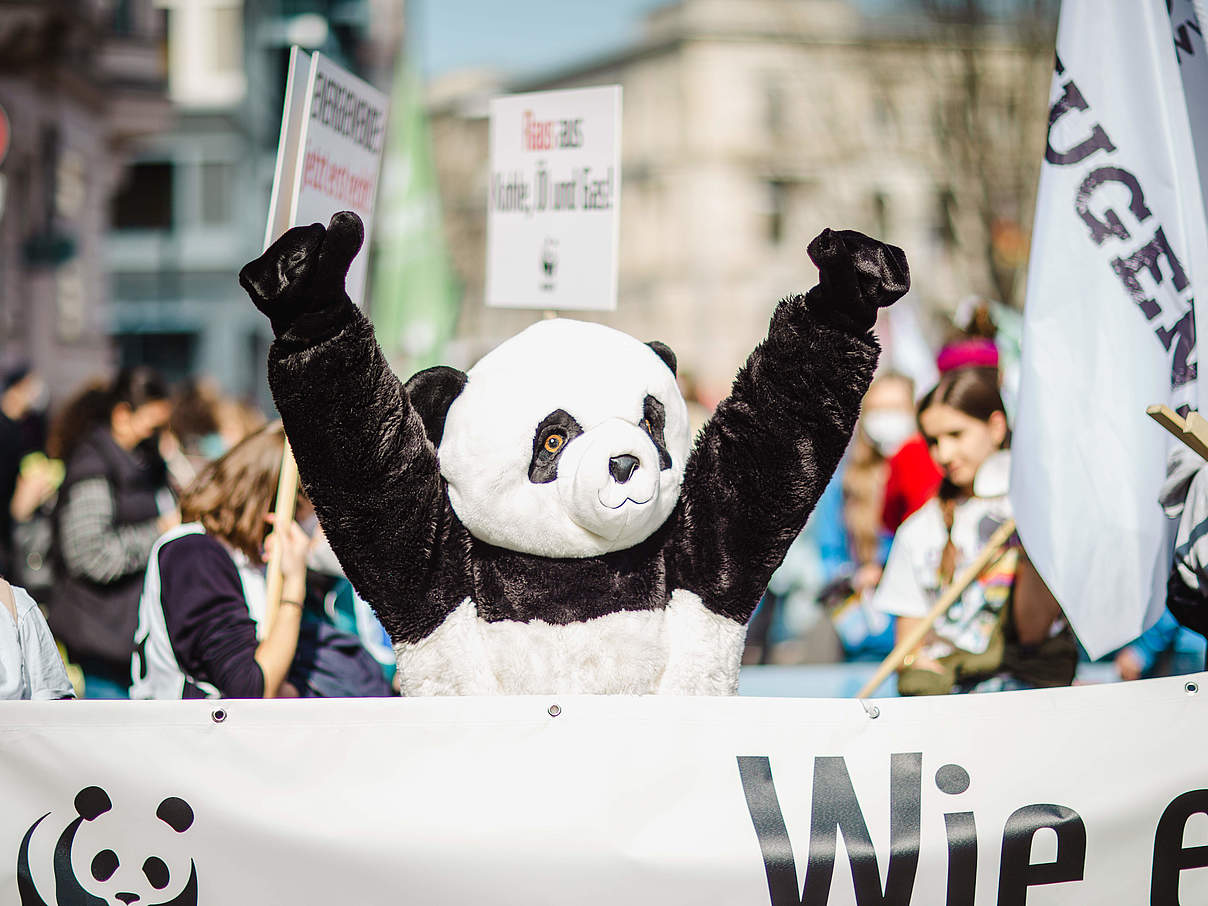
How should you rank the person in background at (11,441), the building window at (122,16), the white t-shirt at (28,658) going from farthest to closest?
1. the building window at (122,16)
2. the person in background at (11,441)
3. the white t-shirt at (28,658)

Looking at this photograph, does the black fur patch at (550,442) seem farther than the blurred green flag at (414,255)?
No

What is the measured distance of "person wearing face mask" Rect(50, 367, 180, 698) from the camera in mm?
4758

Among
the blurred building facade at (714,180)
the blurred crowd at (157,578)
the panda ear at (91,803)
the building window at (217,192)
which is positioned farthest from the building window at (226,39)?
the panda ear at (91,803)

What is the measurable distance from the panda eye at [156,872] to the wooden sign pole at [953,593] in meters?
2.12

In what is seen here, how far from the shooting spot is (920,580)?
4090mm

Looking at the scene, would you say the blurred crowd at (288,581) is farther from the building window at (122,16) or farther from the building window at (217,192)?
the building window at (217,192)

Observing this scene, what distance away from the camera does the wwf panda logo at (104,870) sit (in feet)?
7.04

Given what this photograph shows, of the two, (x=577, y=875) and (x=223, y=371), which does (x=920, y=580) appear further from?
(x=223, y=371)

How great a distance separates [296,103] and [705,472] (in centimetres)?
141

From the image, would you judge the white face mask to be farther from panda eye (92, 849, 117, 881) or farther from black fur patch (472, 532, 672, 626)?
panda eye (92, 849, 117, 881)

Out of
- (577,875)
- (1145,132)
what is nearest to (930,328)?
(1145,132)

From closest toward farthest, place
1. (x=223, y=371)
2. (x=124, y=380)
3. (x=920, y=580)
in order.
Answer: (x=920, y=580)
(x=124, y=380)
(x=223, y=371)

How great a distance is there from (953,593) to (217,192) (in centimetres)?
2792

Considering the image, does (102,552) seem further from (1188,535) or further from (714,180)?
(714,180)
